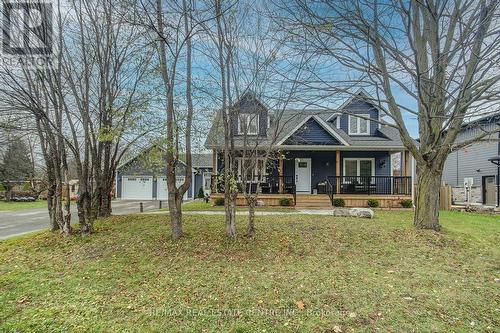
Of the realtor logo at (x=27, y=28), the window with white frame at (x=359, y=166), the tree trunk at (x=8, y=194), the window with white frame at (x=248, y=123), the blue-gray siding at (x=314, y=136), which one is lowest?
the tree trunk at (x=8, y=194)

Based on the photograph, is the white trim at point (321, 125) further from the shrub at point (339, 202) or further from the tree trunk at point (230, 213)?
the tree trunk at point (230, 213)

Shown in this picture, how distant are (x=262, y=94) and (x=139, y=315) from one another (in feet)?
18.5

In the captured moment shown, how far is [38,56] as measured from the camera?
299 inches

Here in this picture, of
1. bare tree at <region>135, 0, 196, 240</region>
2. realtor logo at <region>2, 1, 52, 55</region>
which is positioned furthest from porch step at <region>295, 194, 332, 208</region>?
realtor logo at <region>2, 1, 52, 55</region>

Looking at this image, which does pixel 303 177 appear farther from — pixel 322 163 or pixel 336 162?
pixel 336 162

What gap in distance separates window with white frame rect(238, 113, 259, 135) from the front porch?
6462 millimetres

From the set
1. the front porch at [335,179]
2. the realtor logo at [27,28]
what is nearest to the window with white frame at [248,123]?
the realtor logo at [27,28]

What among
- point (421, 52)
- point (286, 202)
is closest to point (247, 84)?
point (421, 52)

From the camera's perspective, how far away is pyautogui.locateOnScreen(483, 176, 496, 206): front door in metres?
20.8

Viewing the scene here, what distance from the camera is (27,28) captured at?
7.39 meters

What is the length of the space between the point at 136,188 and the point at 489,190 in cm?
2866

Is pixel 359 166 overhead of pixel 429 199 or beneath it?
overhead

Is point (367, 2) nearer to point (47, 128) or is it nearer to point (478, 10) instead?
point (478, 10)

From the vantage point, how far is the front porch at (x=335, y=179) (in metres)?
16.1
